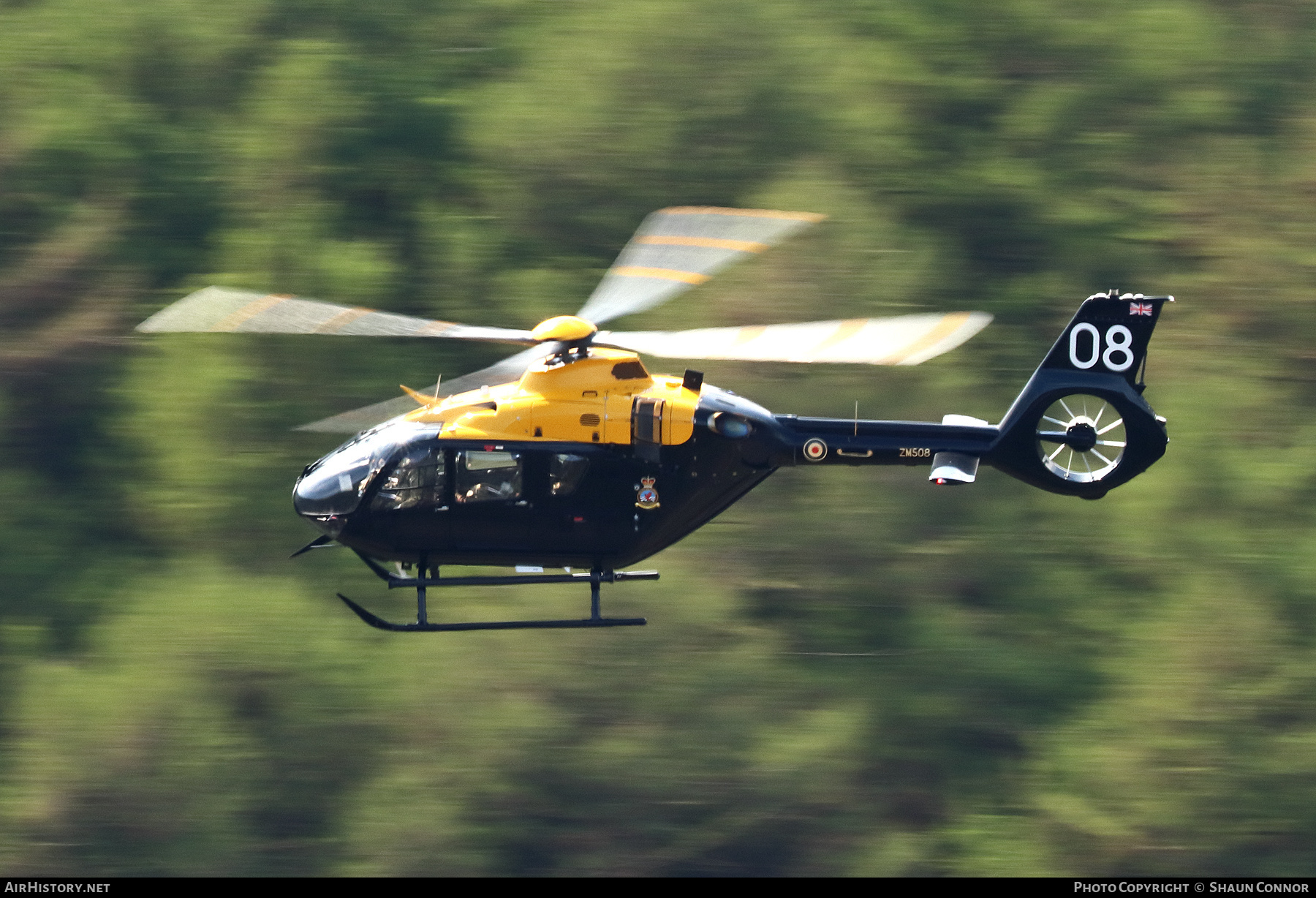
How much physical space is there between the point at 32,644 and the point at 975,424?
8895 millimetres

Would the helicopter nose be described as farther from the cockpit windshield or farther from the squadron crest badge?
the squadron crest badge

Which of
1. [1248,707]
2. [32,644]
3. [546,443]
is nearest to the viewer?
[546,443]

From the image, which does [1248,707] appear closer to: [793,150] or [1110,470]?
[1110,470]

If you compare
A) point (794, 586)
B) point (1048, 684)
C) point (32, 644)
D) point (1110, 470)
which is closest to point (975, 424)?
point (1110, 470)

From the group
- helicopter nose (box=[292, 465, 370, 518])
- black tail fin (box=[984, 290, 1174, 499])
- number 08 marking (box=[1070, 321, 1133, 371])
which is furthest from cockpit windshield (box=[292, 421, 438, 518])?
number 08 marking (box=[1070, 321, 1133, 371])

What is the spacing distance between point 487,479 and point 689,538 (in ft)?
14.4

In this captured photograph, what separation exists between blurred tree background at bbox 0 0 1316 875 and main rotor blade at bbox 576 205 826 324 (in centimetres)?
393

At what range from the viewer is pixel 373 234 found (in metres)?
14.0

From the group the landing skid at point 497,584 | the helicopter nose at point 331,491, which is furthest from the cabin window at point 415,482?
the landing skid at point 497,584

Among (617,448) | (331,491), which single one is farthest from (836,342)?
(331,491)

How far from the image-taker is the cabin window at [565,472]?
840 centimetres

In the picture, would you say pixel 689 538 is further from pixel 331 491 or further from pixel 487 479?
pixel 331 491

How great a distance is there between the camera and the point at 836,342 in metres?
7.83

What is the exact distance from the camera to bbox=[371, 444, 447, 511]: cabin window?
841cm
